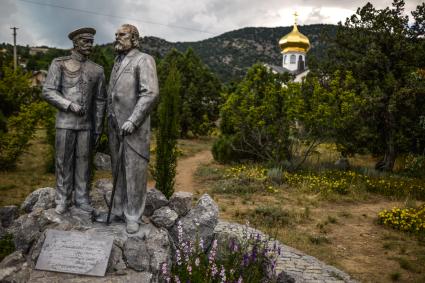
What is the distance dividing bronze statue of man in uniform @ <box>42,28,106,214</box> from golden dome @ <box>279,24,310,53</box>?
45.4 metres

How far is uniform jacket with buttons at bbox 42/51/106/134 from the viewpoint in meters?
4.99

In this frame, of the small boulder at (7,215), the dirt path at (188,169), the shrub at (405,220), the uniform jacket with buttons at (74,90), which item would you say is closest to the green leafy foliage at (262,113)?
the dirt path at (188,169)

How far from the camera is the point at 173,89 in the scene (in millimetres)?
10781

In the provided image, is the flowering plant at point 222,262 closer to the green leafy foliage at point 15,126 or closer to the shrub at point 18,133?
the green leafy foliage at point 15,126

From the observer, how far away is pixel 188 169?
18141 millimetres

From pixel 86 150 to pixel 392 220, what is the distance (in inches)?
330

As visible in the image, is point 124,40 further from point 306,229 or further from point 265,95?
point 265,95

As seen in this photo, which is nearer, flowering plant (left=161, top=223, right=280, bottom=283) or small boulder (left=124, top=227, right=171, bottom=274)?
small boulder (left=124, top=227, right=171, bottom=274)

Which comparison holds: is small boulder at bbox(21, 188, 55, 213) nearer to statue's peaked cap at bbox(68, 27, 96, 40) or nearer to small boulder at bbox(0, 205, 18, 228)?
small boulder at bbox(0, 205, 18, 228)

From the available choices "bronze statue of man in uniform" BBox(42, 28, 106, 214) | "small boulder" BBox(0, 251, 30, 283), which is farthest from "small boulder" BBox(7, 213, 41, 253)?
"bronze statue of man in uniform" BBox(42, 28, 106, 214)

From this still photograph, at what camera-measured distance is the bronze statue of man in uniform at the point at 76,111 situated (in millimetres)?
5023

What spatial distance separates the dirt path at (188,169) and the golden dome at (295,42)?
2957 cm

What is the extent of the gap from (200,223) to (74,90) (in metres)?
2.57

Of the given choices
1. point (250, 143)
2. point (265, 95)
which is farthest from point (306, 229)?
point (250, 143)
